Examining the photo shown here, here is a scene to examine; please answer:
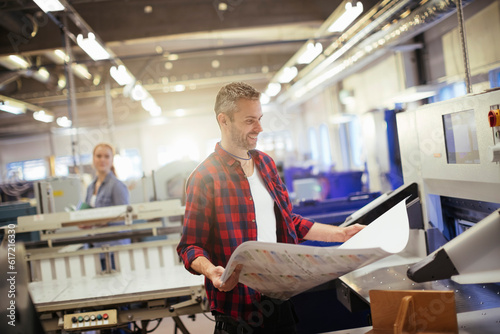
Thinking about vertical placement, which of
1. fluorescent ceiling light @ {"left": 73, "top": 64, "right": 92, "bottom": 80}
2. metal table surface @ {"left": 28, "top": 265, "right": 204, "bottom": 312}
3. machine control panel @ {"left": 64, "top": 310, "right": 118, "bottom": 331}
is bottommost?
machine control panel @ {"left": 64, "top": 310, "right": 118, "bottom": 331}

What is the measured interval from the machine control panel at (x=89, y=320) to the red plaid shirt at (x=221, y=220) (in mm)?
1163

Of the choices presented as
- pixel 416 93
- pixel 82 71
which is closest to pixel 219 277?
pixel 416 93

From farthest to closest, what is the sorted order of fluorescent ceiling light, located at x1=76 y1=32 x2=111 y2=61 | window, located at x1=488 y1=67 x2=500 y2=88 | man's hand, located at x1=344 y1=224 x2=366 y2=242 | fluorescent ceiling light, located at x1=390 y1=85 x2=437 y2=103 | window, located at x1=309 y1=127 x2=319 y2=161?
1. window, located at x1=309 y1=127 x2=319 y2=161
2. fluorescent ceiling light, located at x1=390 y1=85 x2=437 y2=103
3. window, located at x1=488 y1=67 x2=500 y2=88
4. fluorescent ceiling light, located at x1=76 y1=32 x2=111 y2=61
5. man's hand, located at x1=344 y1=224 x2=366 y2=242

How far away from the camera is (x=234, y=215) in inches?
59.0

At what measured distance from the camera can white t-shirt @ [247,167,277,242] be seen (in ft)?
5.07

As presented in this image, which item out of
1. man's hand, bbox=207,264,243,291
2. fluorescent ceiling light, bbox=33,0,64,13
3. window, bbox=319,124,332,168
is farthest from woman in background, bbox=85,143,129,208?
window, bbox=319,124,332,168

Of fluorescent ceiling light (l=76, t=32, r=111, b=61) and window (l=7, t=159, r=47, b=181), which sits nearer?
fluorescent ceiling light (l=76, t=32, r=111, b=61)

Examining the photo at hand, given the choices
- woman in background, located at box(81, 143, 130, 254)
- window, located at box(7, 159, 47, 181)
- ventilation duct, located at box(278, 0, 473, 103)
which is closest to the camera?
woman in background, located at box(81, 143, 130, 254)

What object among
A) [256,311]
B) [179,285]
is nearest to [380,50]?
[179,285]

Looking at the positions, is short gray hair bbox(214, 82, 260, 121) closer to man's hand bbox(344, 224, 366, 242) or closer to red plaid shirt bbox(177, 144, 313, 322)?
red plaid shirt bbox(177, 144, 313, 322)

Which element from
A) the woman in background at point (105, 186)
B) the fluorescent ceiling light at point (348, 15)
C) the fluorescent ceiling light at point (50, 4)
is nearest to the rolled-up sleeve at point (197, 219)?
the woman in background at point (105, 186)

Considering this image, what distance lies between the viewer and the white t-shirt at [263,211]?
1544 mm

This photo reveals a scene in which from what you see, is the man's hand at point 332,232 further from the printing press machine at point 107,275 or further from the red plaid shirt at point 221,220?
the printing press machine at point 107,275

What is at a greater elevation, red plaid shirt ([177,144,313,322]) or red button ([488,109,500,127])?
red button ([488,109,500,127])
